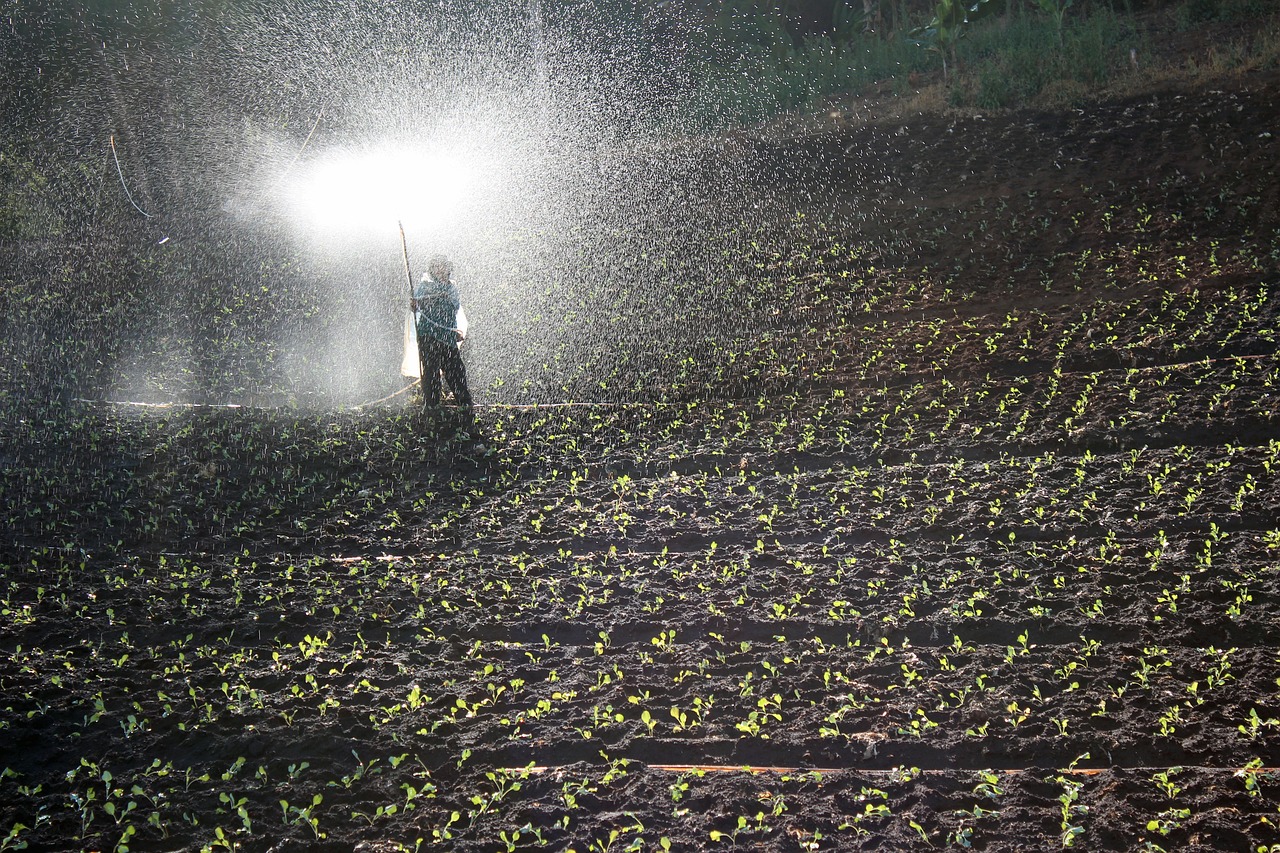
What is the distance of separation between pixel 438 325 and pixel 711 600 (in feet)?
14.9

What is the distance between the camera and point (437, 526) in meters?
7.65

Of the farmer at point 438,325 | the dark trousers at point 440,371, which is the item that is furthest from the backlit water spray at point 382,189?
the farmer at point 438,325

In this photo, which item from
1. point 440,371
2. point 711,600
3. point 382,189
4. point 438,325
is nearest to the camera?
point 711,600

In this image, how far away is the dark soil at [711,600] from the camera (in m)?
4.57

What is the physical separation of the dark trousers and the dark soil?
0.38m

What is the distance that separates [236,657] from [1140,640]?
486cm

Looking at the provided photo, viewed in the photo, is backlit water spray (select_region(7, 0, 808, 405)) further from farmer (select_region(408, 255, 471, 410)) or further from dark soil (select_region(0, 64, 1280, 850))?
dark soil (select_region(0, 64, 1280, 850))

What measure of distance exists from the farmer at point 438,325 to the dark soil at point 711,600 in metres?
0.56

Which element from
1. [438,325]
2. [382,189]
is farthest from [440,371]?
[382,189]

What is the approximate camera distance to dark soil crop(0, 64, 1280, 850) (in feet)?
15.0

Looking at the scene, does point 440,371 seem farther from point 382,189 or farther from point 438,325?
point 382,189

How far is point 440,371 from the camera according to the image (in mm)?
10195

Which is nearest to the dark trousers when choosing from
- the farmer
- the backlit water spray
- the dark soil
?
the farmer

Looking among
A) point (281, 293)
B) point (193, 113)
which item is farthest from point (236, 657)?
point (193, 113)
